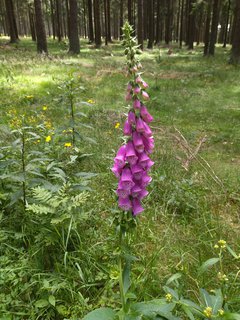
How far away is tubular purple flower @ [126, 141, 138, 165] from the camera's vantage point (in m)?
2.04

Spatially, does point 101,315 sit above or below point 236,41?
below

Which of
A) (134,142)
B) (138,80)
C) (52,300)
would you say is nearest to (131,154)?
(134,142)

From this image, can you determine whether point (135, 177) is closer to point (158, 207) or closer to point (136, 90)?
point (136, 90)

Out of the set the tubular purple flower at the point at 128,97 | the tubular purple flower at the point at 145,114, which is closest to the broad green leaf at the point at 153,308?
the tubular purple flower at the point at 145,114

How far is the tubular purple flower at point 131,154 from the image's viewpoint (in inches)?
80.3

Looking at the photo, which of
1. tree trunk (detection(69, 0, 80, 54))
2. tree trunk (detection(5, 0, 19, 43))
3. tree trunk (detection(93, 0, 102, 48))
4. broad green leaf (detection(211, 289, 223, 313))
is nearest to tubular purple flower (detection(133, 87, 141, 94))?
broad green leaf (detection(211, 289, 223, 313))

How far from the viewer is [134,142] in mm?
2041

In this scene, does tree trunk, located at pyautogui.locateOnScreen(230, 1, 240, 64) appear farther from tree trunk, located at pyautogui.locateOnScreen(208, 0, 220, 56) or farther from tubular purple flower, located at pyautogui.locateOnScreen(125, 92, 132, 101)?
tubular purple flower, located at pyautogui.locateOnScreen(125, 92, 132, 101)

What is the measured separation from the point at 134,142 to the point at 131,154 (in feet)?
0.27

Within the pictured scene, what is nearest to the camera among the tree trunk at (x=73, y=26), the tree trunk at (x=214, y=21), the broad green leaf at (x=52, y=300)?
the broad green leaf at (x=52, y=300)

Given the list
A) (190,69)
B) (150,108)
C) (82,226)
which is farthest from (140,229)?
(190,69)

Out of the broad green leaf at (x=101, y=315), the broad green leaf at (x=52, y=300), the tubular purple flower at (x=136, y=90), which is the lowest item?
the broad green leaf at (x=52, y=300)

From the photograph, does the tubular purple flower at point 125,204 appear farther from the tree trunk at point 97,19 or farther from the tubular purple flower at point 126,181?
the tree trunk at point 97,19

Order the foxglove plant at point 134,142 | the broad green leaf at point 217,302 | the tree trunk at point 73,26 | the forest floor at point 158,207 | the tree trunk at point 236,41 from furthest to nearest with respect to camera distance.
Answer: the tree trunk at point 73,26, the tree trunk at point 236,41, the forest floor at point 158,207, the broad green leaf at point 217,302, the foxglove plant at point 134,142
